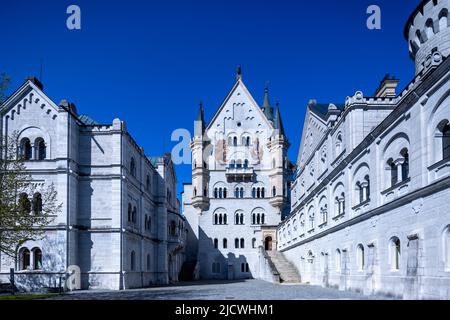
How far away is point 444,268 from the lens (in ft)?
58.6

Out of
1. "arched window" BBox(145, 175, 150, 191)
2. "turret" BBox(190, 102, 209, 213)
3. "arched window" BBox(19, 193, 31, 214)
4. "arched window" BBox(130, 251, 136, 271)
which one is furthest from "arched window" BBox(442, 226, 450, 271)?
"turret" BBox(190, 102, 209, 213)

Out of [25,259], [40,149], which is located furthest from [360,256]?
[40,149]

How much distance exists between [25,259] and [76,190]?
6560 mm

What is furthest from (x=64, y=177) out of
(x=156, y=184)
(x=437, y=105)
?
(x=437, y=105)

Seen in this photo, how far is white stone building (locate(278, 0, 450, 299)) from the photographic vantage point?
62.0ft

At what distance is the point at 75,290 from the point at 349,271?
2074cm

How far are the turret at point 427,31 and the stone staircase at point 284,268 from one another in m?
26.7

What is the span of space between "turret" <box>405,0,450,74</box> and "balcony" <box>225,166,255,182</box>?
42172mm

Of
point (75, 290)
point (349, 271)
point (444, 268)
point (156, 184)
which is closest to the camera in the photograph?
point (444, 268)

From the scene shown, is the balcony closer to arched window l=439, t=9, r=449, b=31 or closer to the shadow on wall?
the shadow on wall

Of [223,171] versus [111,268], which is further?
[223,171]

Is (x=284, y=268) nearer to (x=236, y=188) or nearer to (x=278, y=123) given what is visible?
(x=236, y=188)

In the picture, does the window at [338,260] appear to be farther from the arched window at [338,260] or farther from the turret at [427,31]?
the turret at [427,31]

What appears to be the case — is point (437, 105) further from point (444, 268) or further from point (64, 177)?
point (64, 177)
